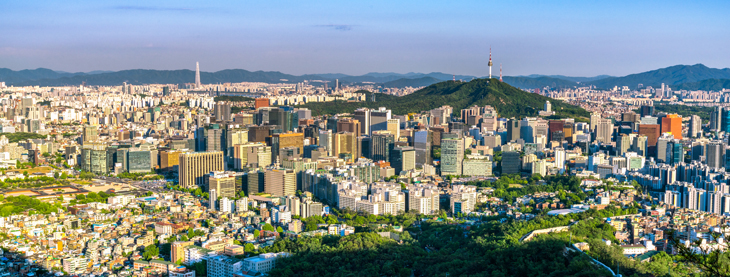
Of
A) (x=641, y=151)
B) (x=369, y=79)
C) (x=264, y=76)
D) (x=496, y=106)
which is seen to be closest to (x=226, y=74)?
(x=264, y=76)

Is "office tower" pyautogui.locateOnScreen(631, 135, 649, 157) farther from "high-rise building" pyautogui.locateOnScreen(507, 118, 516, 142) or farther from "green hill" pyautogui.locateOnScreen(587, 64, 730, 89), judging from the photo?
"green hill" pyautogui.locateOnScreen(587, 64, 730, 89)

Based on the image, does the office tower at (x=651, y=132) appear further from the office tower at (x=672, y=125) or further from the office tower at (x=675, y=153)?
the office tower at (x=675, y=153)

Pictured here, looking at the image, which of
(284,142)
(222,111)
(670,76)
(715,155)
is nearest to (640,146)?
(715,155)

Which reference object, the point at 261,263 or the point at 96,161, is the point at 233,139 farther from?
the point at 261,263

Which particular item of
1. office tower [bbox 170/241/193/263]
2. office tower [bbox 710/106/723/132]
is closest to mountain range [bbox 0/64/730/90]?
office tower [bbox 710/106/723/132]

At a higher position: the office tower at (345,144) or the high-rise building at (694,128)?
the high-rise building at (694,128)

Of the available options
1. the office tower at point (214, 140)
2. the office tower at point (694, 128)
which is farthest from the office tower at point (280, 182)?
the office tower at point (694, 128)
